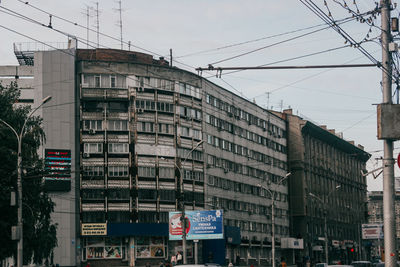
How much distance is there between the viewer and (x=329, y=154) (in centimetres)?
11631

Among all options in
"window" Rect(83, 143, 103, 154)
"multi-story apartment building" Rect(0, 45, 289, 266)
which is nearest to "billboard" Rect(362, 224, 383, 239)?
"multi-story apartment building" Rect(0, 45, 289, 266)

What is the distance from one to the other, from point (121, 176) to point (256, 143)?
28.6 meters

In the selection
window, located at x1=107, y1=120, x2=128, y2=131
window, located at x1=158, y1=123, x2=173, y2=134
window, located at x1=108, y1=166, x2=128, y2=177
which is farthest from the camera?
window, located at x1=158, y1=123, x2=173, y2=134

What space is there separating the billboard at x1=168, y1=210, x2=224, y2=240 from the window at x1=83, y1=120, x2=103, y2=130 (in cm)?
2268

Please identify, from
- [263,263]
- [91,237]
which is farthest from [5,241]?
[263,263]

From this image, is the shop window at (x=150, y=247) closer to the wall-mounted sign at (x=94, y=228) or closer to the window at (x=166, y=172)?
the wall-mounted sign at (x=94, y=228)

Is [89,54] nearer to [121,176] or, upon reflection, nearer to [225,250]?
[121,176]

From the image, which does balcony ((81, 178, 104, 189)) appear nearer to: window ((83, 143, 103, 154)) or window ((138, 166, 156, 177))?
window ((83, 143, 103, 154))

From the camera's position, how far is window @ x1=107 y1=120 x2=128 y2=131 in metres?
69.7

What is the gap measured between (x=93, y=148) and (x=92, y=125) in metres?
2.44

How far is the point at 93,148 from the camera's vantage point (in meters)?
69.2

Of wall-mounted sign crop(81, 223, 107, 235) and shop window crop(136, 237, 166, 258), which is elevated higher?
wall-mounted sign crop(81, 223, 107, 235)

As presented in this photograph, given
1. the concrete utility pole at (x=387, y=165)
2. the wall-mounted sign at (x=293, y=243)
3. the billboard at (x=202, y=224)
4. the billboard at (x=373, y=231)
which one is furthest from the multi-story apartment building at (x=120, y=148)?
the concrete utility pole at (x=387, y=165)

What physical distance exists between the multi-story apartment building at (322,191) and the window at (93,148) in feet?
115
